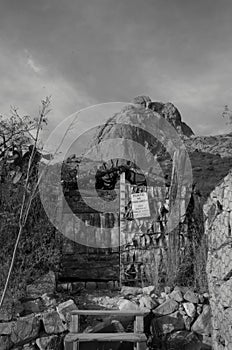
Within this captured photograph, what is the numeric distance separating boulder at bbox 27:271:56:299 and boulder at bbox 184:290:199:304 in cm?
161

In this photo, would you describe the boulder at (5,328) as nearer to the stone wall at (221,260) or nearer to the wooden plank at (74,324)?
the wooden plank at (74,324)

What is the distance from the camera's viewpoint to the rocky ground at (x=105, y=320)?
3832mm

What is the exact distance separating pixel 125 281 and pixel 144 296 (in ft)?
3.06

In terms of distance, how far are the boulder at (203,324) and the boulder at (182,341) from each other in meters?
0.08

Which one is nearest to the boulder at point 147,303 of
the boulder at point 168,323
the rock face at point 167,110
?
the boulder at point 168,323

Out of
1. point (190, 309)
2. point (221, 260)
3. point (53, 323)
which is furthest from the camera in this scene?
point (190, 309)

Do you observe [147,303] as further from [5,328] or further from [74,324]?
[5,328]

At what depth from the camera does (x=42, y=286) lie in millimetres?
4668

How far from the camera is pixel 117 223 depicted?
6.20 m

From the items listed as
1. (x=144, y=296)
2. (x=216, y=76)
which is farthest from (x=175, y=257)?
(x=216, y=76)

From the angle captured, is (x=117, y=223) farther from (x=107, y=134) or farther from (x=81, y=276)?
(x=107, y=134)

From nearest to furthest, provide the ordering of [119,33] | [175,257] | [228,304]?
[228,304]
[119,33]
[175,257]

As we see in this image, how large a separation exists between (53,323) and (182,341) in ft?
4.60

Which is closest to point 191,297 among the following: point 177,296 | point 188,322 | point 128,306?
point 177,296
